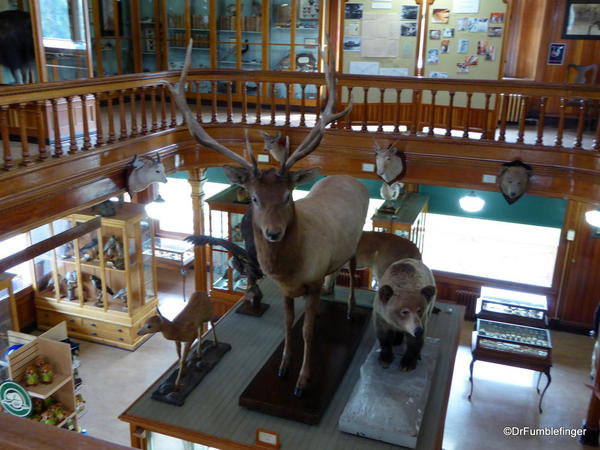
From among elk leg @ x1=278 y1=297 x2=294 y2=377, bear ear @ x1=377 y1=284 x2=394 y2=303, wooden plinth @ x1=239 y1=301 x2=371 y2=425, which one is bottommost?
wooden plinth @ x1=239 y1=301 x2=371 y2=425

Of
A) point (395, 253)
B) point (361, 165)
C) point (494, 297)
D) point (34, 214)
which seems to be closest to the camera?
point (395, 253)

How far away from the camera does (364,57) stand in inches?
390

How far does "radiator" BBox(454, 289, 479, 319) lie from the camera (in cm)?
1124

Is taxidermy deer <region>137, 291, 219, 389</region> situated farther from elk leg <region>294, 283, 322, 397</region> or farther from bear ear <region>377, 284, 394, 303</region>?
bear ear <region>377, 284, 394, 303</region>

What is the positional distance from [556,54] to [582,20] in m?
0.69

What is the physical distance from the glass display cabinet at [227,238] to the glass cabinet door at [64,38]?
3027 mm

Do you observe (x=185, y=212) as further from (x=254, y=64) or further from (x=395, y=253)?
(x=395, y=253)

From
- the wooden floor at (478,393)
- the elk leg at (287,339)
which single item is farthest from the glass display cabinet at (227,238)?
the elk leg at (287,339)

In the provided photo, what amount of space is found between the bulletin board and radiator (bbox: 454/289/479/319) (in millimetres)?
4354

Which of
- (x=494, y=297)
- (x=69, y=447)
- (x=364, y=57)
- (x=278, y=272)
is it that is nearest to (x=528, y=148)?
(x=494, y=297)

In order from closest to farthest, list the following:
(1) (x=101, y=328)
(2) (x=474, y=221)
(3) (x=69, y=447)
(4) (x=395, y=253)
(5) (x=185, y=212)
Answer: (3) (x=69, y=447), (4) (x=395, y=253), (1) (x=101, y=328), (2) (x=474, y=221), (5) (x=185, y=212)

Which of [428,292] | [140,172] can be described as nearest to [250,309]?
[428,292]

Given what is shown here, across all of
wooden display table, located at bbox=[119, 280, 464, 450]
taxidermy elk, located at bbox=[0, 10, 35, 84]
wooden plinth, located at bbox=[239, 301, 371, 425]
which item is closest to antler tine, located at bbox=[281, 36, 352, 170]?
wooden plinth, located at bbox=[239, 301, 371, 425]

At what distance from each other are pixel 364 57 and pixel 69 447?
9621 mm
